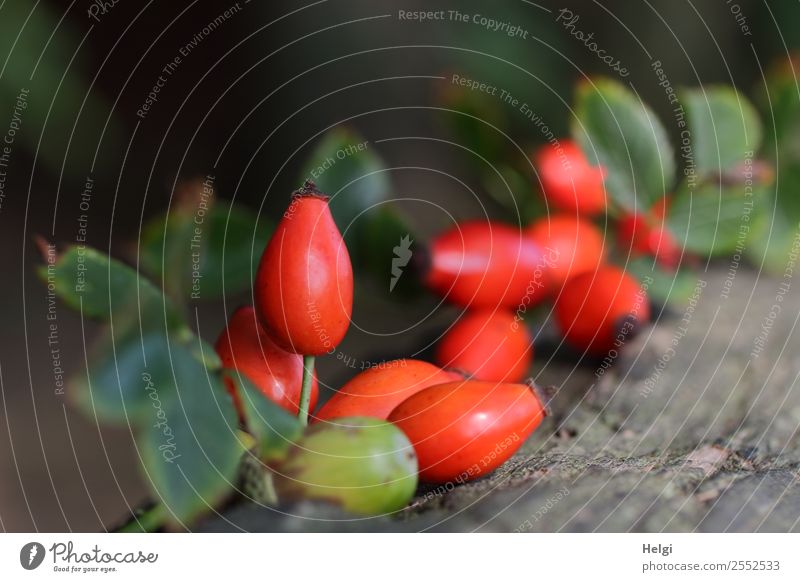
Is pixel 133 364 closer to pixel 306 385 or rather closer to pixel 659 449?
pixel 306 385

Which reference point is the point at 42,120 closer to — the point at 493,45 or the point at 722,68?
the point at 493,45

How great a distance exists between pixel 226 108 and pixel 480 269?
0.17 meters

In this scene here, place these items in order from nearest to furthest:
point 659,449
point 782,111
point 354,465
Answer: point 354,465 < point 659,449 < point 782,111

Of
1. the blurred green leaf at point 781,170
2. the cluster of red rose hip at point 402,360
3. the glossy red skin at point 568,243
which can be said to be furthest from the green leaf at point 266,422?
the blurred green leaf at point 781,170

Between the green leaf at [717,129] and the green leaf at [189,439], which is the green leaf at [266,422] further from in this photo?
the green leaf at [717,129]

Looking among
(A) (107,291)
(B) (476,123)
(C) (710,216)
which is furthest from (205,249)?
(C) (710,216)

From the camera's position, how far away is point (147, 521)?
1.37ft

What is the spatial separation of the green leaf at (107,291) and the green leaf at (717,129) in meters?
0.33

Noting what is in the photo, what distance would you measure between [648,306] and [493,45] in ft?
0.60

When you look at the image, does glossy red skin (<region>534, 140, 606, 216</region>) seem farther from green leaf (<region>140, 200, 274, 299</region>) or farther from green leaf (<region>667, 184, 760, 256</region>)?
green leaf (<region>140, 200, 274, 299</region>)

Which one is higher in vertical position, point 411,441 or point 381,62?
point 381,62

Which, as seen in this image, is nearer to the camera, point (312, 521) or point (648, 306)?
point (312, 521)
